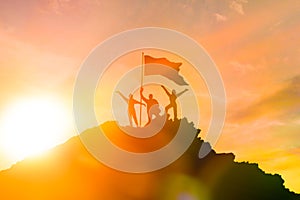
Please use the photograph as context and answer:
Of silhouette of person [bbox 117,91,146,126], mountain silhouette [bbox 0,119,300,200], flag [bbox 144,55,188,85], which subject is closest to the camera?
silhouette of person [bbox 117,91,146,126]

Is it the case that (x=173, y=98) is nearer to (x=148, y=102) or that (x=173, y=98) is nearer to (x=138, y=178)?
(x=148, y=102)

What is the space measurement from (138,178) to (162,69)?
48.6 feet

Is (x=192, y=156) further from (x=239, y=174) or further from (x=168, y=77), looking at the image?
(x=168, y=77)

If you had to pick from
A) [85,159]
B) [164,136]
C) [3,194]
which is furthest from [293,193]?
[3,194]

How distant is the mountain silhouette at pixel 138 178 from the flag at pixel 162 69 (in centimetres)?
723

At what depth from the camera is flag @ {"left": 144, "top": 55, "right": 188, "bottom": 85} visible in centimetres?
5816

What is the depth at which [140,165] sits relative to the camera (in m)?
59.3

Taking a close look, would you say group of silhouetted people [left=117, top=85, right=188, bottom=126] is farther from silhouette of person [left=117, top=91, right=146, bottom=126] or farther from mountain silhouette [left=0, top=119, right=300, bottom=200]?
mountain silhouette [left=0, top=119, right=300, bottom=200]

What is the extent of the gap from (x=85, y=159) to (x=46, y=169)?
18.1ft

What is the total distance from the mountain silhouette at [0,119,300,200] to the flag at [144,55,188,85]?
7225mm

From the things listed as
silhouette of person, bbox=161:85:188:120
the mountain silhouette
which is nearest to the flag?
silhouette of person, bbox=161:85:188:120

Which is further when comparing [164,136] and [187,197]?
[164,136]

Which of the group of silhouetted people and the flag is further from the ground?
the flag

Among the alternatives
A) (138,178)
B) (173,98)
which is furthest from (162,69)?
(138,178)
